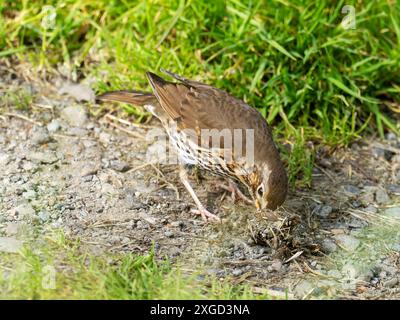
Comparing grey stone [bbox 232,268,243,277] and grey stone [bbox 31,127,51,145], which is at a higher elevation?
grey stone [bbox 31,127,51,145]

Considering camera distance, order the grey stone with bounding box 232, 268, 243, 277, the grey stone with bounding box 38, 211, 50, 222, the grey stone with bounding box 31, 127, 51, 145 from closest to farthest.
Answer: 1. the grey stone with bounding box 232, 268, 243, 277
2. the grey stone with bounding box 38, 211, 50, 222
3. the grey stone with bounding box 31, 127, 51, 145

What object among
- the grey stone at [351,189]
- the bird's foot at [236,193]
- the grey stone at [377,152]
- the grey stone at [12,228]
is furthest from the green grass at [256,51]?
the grey stone at [12,228]

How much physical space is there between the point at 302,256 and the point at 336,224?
25.7 inches

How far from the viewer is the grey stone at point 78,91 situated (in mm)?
7453

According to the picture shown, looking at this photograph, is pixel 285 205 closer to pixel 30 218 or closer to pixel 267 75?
pixel 267 75

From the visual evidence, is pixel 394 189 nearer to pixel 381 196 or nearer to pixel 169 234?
pixel 381 196

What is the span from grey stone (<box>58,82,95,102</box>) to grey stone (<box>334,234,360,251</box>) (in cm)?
275

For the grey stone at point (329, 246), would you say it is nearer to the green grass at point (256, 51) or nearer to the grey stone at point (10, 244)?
the green grass at point (256, 51)

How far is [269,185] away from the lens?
572 cm

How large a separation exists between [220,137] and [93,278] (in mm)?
Answer: 1665

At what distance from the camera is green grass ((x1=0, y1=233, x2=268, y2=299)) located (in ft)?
16.0

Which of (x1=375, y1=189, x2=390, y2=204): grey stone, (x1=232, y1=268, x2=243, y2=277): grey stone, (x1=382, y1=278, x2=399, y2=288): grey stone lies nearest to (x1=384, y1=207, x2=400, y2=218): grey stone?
(x1=375, y1=189, x2=390, y2=204): grey stone

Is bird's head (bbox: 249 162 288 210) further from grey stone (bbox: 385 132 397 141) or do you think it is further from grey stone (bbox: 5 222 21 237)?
grey stone (bbox: 385 132 397 141)
